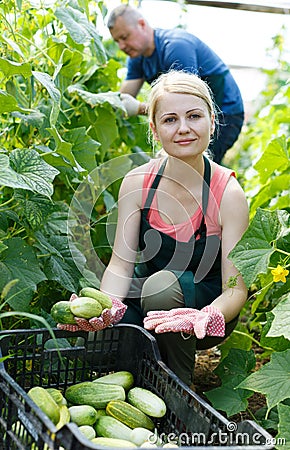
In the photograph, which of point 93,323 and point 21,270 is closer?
point 93,323

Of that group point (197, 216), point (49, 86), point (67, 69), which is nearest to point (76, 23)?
point (67, 69)

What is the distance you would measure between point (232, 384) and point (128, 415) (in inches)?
17.2

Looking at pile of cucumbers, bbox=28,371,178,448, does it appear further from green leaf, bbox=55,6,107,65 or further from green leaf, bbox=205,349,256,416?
green leaf, bbox=55,6,107,65

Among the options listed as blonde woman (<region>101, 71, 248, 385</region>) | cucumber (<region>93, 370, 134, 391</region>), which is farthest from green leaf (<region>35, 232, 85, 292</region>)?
cucumber (<region>93, 370, 134, 391</region>)

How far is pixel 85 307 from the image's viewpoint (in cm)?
167

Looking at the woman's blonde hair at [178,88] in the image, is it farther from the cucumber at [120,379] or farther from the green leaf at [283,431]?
the green leaf at [283,431]

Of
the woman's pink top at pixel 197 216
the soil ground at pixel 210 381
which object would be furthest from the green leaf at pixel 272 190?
the soil ground at pixel 210 381

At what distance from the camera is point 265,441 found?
124 cm

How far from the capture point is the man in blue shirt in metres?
3.29

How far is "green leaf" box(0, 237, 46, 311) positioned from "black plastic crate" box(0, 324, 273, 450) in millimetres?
132

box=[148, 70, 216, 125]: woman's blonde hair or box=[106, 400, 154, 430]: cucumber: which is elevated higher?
box=[148, 70, 216, 125]: woman's blonde hair

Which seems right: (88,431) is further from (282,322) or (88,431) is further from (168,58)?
(168,58)

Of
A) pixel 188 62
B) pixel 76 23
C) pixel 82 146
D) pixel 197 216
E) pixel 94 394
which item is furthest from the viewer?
pixel 188 62

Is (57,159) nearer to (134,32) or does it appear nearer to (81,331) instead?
(81,331)
